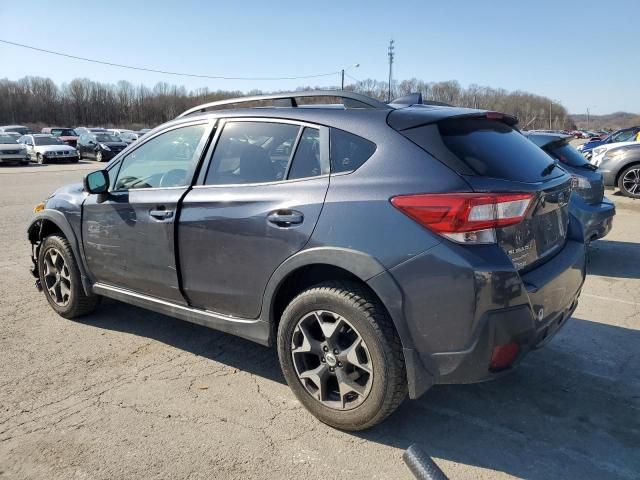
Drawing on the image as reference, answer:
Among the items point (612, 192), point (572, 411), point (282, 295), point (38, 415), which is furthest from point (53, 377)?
point (612, 192)

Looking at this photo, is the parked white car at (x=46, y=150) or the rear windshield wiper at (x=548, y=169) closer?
the rear windshield wiper at (x=548, y=169)

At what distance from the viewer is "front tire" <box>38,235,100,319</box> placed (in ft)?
14.5

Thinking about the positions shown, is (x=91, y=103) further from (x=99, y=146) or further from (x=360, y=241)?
(x=360, y=241)

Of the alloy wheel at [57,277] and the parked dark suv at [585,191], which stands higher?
the parked dark suv at [585,191]

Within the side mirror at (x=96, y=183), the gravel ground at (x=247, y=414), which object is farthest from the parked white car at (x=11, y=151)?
the side mirror at (x=96, y=183)

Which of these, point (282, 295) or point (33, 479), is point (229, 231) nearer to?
point (282, 295)

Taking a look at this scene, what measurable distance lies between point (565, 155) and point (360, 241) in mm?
5330

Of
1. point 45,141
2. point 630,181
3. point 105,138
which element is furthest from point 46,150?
point 630,181

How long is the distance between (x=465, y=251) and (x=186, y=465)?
1780 millimetres

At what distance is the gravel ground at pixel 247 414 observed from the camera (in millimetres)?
2629

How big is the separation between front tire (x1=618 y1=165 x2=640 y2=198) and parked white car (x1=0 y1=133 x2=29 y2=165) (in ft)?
91.5

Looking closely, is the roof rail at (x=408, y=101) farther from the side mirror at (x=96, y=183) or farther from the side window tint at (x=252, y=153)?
the side mirror at (x=96, y=183)

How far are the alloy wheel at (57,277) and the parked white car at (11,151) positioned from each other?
2645cm

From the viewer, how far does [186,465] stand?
8.62ft
